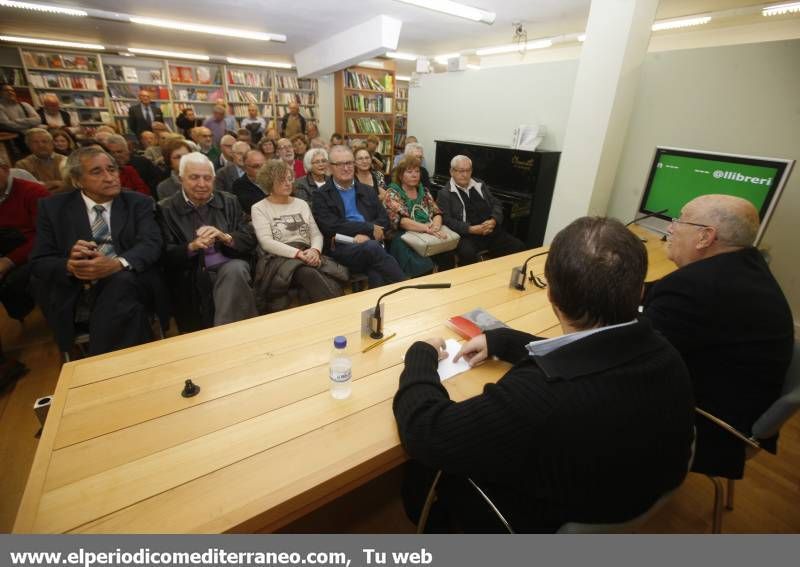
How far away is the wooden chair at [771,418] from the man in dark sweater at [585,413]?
0.61 m

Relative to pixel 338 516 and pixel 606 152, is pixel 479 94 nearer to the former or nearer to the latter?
pixel 606 152

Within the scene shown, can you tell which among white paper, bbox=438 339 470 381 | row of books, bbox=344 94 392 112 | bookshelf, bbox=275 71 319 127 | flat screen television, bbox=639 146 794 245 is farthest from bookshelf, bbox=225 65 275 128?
white paper, bbox=438 339 470 381

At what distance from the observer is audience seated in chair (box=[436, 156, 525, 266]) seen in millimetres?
3273

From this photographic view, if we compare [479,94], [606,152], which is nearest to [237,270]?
[606,152]

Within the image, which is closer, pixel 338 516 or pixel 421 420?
pixel 421 420

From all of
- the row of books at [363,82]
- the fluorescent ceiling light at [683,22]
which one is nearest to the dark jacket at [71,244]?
the row of books at [363,82]

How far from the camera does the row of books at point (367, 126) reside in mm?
6371

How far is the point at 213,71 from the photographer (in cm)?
812

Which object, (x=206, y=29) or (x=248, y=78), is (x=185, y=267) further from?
(x=248, y=78)

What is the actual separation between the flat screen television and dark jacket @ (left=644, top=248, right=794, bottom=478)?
1.44m

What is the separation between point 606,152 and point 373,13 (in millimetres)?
3399

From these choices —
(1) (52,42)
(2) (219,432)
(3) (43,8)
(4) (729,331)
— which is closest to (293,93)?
(1) (52,42)

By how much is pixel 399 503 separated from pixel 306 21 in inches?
226

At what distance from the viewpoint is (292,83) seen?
866 cm
